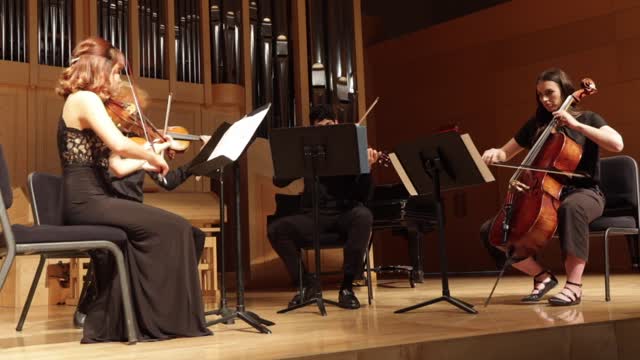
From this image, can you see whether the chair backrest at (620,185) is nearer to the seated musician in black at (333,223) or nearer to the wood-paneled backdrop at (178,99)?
the seated musician in black at (333,223)

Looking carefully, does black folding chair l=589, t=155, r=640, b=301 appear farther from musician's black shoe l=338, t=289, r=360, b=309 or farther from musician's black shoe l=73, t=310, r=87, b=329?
musician's black shoe l=73, t=310, r=87, b=329

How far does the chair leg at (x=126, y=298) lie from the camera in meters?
2.61

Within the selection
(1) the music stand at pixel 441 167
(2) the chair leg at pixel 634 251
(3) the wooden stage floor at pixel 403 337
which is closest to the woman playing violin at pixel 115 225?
(3) the wooden stage floor at pixel 403 337

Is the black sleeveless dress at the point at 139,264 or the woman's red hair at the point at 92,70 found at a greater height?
the woman's red hair at the point at 92,70

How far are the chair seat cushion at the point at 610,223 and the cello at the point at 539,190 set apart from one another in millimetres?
275

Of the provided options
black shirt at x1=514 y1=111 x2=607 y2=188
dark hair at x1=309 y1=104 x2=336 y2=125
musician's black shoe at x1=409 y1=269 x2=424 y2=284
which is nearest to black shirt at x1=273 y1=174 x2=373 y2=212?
dark hair at x1=309 y1=104 x2=336 y2=125

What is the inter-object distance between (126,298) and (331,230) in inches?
67.8

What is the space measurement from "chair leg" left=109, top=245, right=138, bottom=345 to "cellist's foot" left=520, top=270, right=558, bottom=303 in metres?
1.96

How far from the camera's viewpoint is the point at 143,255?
2.76 metres

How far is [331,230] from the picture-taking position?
13.7 feet

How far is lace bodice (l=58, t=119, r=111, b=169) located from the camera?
111 inches

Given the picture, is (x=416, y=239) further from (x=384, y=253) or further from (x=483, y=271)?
(x=384, y=253)

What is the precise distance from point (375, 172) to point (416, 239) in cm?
301

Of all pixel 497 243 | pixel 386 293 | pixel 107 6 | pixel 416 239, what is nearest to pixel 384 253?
pixel 416 239
